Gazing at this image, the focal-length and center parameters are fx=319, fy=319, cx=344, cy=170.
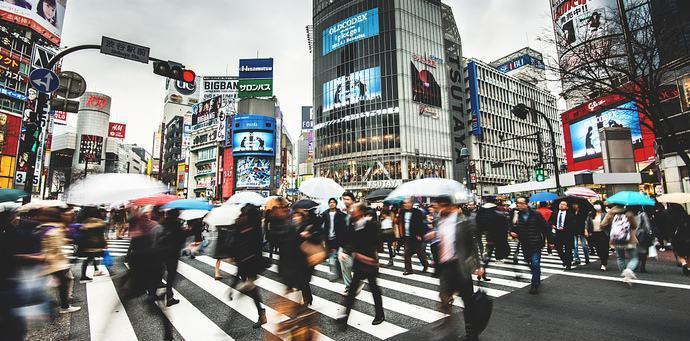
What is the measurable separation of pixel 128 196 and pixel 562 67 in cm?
1347

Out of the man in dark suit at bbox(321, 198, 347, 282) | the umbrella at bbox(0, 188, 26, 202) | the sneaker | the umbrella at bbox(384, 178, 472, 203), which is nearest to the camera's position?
the umbrella at bbox(384, 178, 472, 203)

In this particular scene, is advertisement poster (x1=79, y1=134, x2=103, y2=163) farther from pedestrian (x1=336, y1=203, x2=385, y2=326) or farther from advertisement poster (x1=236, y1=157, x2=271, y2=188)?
pedestrian (x1=336, y1=203, x2=385, y2=326)

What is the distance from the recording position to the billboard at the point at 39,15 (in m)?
34.4

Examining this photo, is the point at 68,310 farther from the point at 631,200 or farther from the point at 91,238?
the point at 631,200

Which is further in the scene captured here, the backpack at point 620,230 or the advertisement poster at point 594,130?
the advertisement poster at point 594,130

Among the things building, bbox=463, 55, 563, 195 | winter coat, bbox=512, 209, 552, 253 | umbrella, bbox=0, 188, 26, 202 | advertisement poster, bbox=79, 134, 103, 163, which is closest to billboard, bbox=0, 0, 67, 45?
umbrella, bbox=0, 188, 26, 202

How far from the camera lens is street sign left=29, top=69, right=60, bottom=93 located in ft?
26.0

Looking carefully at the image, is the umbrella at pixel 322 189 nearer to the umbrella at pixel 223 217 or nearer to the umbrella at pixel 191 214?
the umbrella at pixel 223 217

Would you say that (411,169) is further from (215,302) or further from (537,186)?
(215,302)

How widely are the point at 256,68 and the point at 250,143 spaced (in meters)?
14.5

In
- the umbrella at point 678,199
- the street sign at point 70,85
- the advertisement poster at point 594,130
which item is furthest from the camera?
the advertisement poster at point 594,130

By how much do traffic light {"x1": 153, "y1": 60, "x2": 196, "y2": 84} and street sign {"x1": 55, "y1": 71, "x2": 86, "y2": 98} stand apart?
284cm

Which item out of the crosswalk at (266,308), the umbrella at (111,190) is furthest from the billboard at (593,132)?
the umbrella at (111,190)

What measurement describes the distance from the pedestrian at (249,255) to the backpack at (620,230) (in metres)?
8.06
